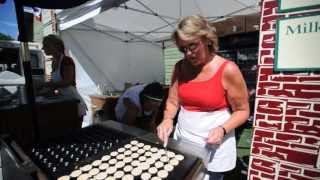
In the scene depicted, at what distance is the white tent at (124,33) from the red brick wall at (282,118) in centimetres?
235

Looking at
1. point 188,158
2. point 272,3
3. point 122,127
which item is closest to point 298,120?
point 272,3

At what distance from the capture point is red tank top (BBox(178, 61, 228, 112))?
1217mm

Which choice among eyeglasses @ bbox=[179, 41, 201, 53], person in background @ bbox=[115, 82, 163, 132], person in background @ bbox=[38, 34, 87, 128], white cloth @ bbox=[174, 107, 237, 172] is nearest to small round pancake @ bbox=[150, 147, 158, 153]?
white cloth @ bbox=[174, 107, 237, 172]

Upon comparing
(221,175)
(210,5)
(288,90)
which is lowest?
(221,175)

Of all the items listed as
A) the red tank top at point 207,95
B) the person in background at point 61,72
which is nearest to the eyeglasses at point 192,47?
the red tank top at point 207,95

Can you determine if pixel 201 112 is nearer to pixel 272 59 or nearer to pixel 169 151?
pixel 169 151

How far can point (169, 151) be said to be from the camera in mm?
937

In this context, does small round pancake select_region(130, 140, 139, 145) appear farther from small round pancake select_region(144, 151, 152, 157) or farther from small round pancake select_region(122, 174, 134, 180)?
small round pancake select_region(122, 174, 134, 180)

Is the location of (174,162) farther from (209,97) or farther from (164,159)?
(209,97)

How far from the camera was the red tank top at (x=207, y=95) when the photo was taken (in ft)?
3.99

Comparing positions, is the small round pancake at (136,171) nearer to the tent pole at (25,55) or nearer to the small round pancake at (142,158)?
the small round pancake at (142,158)

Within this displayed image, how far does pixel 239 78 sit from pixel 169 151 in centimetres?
53

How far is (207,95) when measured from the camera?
1.23 m

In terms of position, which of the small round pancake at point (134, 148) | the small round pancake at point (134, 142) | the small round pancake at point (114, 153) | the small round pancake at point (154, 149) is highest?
the small round pancake at point (134, 142)
